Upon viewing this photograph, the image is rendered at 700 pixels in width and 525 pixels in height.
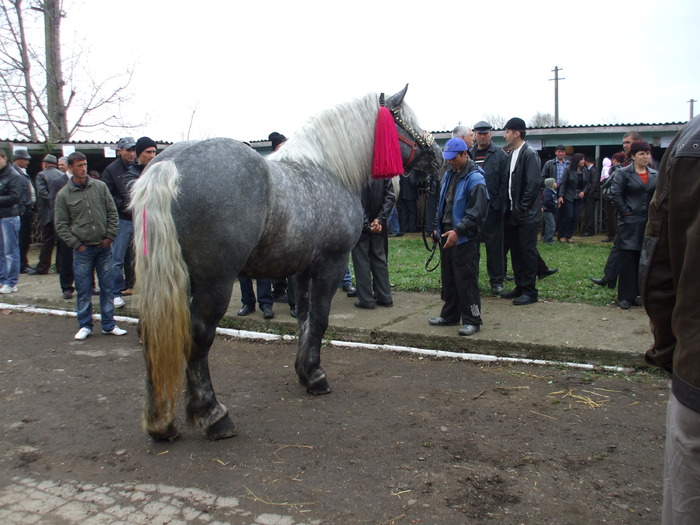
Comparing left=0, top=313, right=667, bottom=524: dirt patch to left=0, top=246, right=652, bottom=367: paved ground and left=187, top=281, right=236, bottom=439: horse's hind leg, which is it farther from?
left=0, top=246, right=652, bottom=367: paved ground

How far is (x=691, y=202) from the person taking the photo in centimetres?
152

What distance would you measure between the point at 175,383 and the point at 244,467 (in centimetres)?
67

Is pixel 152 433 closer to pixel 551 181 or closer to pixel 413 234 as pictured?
pixel 551 181

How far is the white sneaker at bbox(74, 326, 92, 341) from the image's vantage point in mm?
6555

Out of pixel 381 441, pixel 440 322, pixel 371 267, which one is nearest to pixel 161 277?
pixel 381 441

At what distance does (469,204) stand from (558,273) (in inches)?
158

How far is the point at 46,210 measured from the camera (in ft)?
34.4

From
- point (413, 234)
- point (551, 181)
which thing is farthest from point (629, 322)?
point (413, 234)

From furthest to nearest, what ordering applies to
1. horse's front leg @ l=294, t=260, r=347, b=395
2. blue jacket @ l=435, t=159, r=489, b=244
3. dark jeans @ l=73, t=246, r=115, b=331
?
dark jeans @ l=73, t=246, r=115, b=331
blue jacket @ l=435, t=159, r=489, b=244
horse's front leg @ l=294, t=260, r=347, b=395

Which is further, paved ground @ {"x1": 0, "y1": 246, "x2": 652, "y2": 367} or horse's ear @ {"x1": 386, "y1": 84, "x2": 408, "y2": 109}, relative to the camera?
paved ground @ {"x1": 0, "y1": 246, "x2": 652, "y2": 367}

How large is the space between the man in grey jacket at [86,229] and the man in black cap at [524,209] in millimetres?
5031

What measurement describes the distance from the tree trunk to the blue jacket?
18.2 metres

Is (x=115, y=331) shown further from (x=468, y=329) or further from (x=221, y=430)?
(x=468, y=329)

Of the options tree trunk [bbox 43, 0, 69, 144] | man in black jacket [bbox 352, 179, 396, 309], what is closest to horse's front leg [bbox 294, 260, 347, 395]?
man in black jacket [bbox 352, 179, 396, 309]
